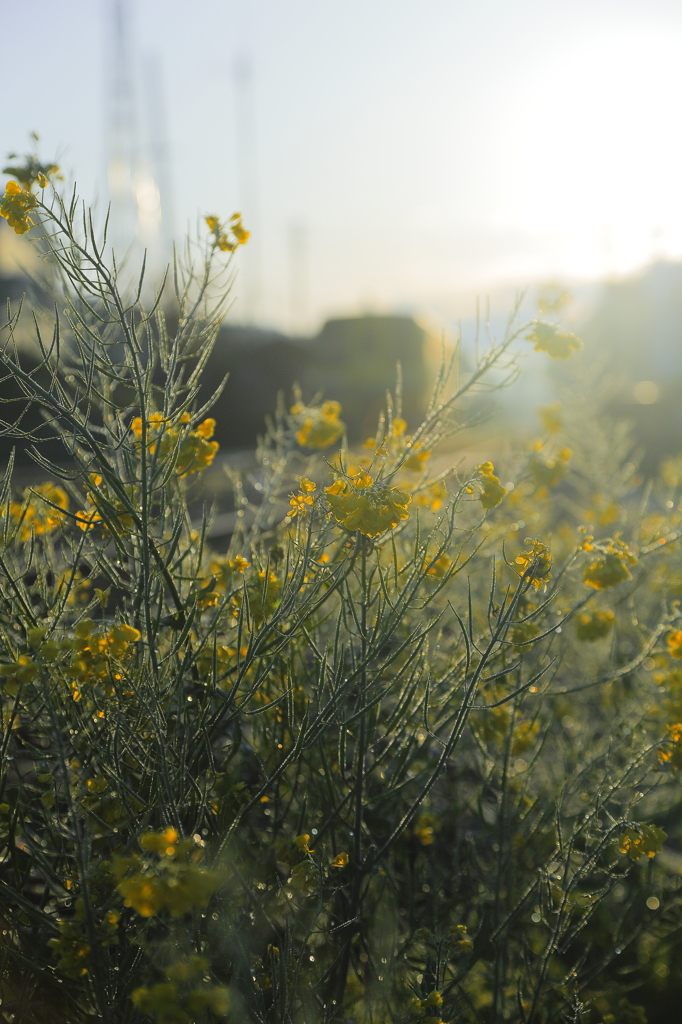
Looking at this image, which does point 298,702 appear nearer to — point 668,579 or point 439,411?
point 439,411

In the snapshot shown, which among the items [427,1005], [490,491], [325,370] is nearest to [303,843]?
[427,1005]

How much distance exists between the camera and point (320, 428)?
2.77 m

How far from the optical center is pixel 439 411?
2287 millimetres

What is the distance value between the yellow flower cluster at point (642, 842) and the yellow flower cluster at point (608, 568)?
681 millimetres

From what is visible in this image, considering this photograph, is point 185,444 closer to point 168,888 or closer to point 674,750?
point 168,888

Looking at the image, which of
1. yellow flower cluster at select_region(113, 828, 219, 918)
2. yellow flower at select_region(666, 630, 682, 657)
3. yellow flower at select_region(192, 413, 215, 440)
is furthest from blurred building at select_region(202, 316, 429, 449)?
yellow flower cluster at select_region(113, 828, 219, 918)

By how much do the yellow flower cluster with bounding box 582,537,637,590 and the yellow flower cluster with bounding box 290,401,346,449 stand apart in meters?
1.03

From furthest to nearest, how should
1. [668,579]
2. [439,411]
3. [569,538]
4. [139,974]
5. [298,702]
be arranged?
1. [569,538]
2. [668,579]
3. [439,411]
4. [298,702]
5. [139,974]

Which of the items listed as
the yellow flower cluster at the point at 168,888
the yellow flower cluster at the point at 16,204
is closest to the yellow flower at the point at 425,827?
the yellow flower cluster at the point at 168,888

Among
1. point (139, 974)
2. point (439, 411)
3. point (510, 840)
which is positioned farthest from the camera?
point (510, 840)

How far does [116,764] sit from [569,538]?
13.7 feet

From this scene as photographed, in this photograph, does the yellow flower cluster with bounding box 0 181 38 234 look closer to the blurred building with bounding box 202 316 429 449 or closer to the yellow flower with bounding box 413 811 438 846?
the yellow flower with bounding box 413 811 438 846

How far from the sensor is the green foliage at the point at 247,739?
1617mm

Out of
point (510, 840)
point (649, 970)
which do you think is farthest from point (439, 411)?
point (649, 970)
